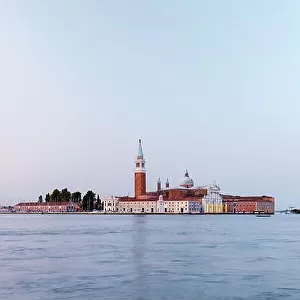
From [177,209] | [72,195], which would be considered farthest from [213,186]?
[72,195]

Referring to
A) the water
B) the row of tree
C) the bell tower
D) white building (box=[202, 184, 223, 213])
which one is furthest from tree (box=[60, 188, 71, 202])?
the water

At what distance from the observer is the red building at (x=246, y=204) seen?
153000mm

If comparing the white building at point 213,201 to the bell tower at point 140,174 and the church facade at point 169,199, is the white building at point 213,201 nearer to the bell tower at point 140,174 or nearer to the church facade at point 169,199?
the church facade at point 169,199

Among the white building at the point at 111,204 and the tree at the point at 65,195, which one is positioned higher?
the tree at the point at 65,195

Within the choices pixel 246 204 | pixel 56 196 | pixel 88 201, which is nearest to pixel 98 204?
pixel 88 201

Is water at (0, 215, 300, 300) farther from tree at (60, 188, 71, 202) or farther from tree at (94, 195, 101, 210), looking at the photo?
tree at (60, 188, 71, 202)

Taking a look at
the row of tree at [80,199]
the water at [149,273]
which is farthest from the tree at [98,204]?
the water at [149,273]

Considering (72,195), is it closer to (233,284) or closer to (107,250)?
(107,250)

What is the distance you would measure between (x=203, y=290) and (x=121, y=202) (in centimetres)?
13684

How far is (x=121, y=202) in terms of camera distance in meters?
153

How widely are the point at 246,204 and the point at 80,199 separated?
4469 centimetres

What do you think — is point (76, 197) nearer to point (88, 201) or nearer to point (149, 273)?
point (88, 201)

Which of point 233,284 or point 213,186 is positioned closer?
point 233,284

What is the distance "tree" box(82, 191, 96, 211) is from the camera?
160 m
